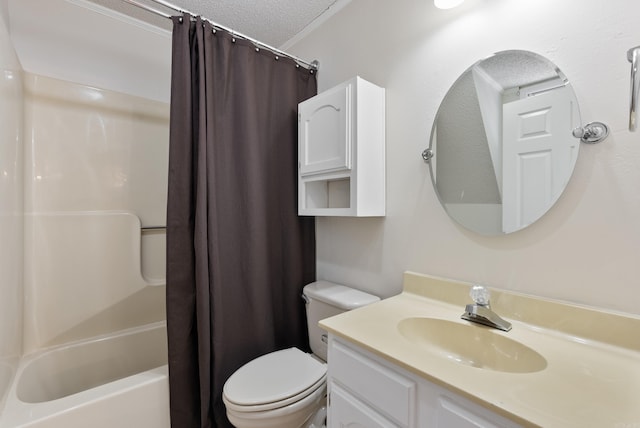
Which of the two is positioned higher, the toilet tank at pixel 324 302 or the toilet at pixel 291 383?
the toilet tank at pixel 324 302

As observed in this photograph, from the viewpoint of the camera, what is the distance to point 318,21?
71.4 inches

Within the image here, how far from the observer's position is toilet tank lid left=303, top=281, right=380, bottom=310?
4.52 ft

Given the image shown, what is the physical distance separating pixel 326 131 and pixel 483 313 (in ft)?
3.57

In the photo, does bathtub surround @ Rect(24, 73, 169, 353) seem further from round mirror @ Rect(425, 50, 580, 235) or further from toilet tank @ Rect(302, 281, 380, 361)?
round mirror @ Rect(425, 50, 580, 235)

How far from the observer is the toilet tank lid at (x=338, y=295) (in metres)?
1.38

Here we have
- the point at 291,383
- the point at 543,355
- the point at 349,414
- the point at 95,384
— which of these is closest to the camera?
the point at 543,355

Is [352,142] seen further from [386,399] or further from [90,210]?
[90,210]

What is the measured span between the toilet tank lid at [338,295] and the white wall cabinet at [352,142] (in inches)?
16.9

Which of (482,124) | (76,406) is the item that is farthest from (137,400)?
(482,124)

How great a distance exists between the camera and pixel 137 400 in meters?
1.25

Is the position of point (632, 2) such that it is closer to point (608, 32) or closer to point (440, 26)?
point (608, 32)

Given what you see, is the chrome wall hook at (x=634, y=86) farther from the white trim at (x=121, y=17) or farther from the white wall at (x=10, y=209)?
the white trim at (x=121, y=17)

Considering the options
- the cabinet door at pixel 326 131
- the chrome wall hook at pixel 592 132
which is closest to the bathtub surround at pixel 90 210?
the cabinet door at pixel 326 131

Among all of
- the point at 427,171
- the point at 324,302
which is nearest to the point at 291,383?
the point at 324,302
